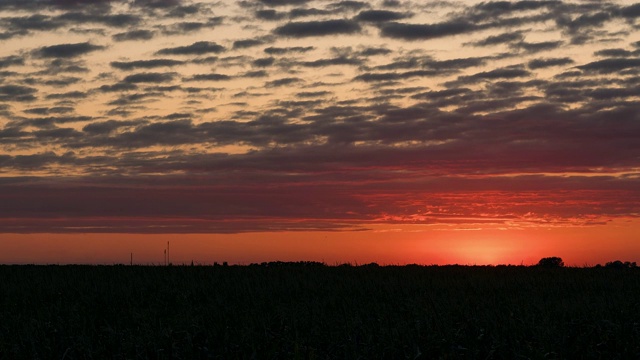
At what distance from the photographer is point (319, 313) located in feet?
67.4

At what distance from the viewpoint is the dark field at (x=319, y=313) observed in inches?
580

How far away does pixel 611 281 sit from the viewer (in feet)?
103

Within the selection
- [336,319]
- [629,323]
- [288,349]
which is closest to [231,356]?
[288,349]

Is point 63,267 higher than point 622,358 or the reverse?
higher

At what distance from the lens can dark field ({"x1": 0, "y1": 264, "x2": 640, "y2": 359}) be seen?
14734 mm

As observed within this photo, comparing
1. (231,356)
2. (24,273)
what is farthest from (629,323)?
(24,273)

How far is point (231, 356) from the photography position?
14266mm

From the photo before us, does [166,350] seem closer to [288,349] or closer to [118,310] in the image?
[288,349]

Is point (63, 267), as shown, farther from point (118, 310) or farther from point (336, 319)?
point (336, 319)

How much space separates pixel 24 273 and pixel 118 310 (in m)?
15.4

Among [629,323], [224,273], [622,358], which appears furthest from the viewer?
[224,273]

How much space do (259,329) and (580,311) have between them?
8.19m

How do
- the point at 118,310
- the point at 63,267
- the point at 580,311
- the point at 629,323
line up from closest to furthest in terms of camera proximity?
the point at 629,323, the point at 580,311, the point at 118,310, the point at 63,267

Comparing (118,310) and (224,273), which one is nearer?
(118,310)
